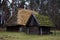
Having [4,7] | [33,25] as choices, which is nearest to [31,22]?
[33,25]

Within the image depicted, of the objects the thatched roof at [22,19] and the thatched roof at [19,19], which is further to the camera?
the thatched roof at [19,19]

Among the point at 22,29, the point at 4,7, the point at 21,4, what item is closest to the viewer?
the point at 22,29

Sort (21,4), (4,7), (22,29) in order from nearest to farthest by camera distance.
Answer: (22,29)
(4,7)
(21,4)

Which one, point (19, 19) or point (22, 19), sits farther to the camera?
point (22, 19)

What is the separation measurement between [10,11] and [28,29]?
1594cm

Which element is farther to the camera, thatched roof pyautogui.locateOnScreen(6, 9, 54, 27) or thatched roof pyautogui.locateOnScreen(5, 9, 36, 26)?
thatched roof pyautogui.locateOnScreen(5, 9, 36, 26)

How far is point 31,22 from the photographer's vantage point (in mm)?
37250

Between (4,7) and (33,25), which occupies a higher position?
(4,7)

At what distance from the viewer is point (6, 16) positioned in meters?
49.1

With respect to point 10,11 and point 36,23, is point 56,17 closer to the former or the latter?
point 10,11

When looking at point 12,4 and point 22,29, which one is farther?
point 12,4

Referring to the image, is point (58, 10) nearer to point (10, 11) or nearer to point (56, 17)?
point (56, 17)

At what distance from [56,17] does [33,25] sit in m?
17.5

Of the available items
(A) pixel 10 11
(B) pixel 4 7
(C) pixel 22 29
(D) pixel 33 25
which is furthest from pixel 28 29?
(A) pixel 10 11
